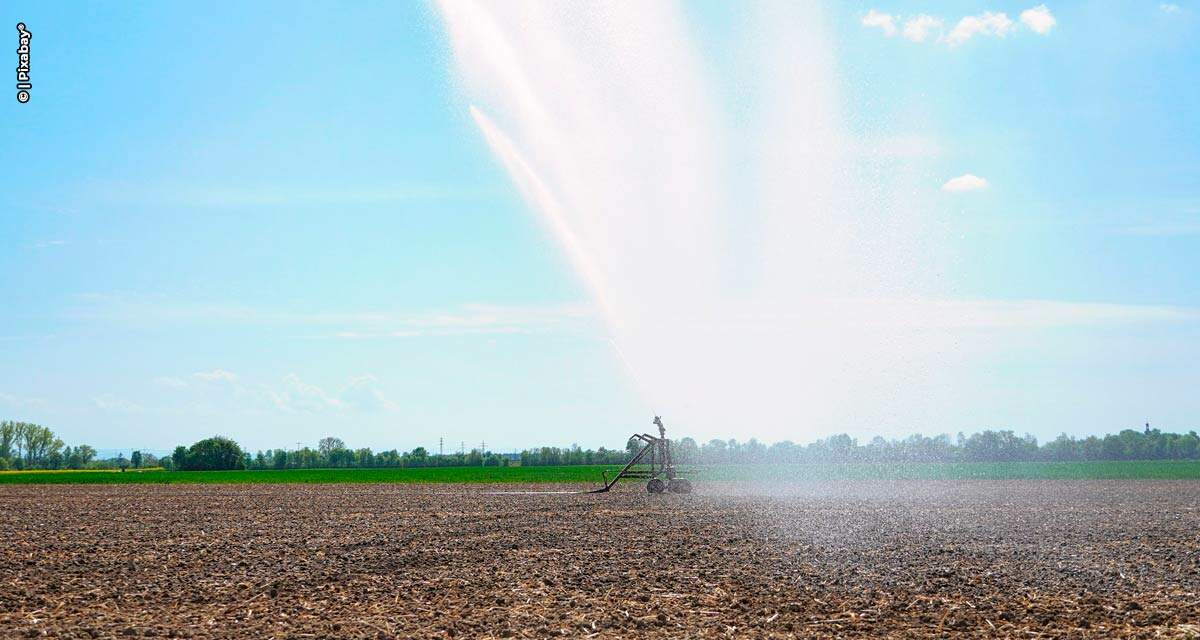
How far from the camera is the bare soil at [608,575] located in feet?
37.5

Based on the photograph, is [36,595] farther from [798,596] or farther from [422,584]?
[798,596]

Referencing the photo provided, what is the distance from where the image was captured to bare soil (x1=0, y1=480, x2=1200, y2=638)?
1142cm

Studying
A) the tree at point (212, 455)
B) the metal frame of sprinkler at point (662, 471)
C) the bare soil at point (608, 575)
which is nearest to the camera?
the bare soil at point (608, 575)

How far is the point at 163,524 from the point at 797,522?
1627 centimetres

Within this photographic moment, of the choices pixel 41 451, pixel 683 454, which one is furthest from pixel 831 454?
pixel 41 451

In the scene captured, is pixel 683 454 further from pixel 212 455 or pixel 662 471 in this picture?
pixel 212 455

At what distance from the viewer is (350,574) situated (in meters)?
15.3

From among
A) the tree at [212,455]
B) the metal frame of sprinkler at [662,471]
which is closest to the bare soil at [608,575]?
the metal frame of sprinkler at [662,471]

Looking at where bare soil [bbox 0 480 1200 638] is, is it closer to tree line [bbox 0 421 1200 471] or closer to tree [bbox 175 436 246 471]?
tree line [bbox 0 421 1200 471]

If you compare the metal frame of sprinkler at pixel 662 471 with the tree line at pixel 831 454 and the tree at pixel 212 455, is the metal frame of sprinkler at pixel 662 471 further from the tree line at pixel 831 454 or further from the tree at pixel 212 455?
the tree at pixel 212 455

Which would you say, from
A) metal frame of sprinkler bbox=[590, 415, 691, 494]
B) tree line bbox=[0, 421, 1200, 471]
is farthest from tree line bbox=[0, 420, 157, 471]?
metal frame of sprinkler bbox=[590, 415, 691, 494]

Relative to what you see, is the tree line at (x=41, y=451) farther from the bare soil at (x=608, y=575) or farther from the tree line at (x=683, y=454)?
the bare soil at (x=608, y=575)

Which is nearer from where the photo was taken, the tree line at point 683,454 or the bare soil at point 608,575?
the bare soil at point 608,575

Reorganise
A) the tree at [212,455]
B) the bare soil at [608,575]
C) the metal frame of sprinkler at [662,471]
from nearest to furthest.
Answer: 1. the bare soil at [608,575]
2. the metal frame of sprinkler at [662,471]
3. the tree at [212,455]
